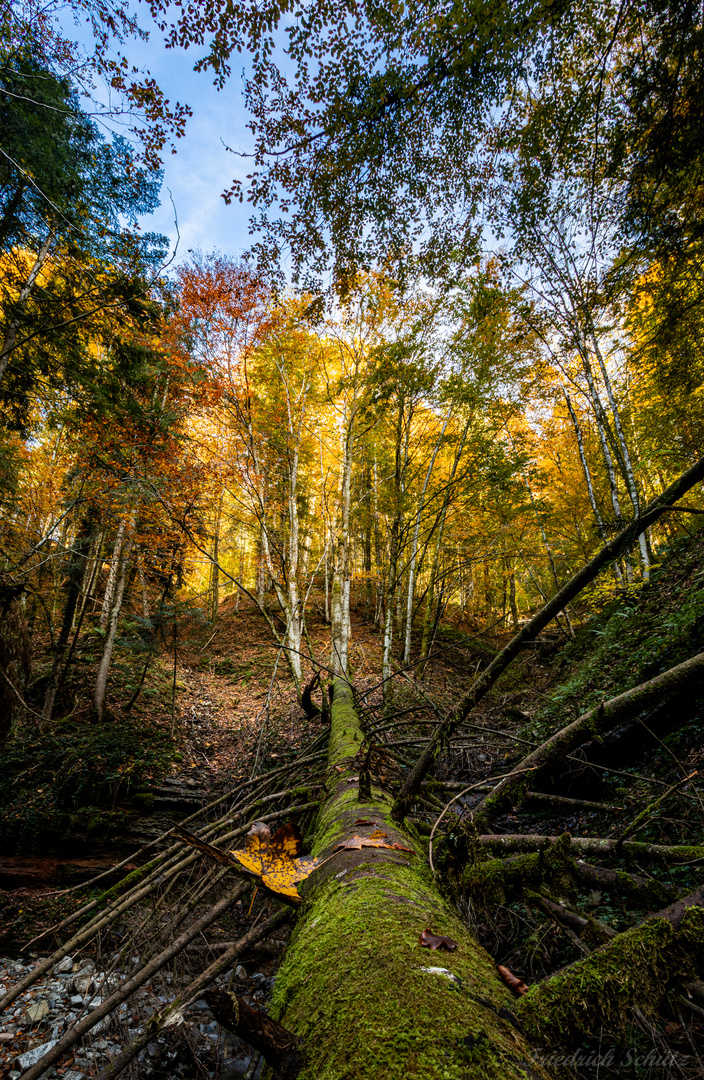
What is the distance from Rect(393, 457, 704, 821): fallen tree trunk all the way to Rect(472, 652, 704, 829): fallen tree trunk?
37cm

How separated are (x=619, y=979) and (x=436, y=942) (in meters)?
0.48

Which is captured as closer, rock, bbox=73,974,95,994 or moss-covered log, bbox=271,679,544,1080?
moss-covered log, bbox=271,679,544,1080

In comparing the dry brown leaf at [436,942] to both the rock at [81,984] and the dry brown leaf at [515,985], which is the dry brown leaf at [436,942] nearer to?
Answer: the dry brown leaf at [515,985]

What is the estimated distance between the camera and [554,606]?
1564mm

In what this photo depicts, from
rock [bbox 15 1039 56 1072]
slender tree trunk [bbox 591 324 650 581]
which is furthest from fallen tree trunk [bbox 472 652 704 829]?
slender tree trunk [bbox 591 324 650 581]

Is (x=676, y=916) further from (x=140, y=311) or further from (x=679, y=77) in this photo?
(x=140, y=311)

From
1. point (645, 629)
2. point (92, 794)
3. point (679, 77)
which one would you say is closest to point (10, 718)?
point (92, 794)

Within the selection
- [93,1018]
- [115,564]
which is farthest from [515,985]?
[115,564]

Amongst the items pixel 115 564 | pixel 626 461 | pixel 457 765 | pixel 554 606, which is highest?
pixel 626 461

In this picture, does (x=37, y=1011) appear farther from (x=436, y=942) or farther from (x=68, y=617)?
(x=68, y=617)

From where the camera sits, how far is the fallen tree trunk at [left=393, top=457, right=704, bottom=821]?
1351 mm

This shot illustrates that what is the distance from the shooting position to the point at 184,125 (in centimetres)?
482

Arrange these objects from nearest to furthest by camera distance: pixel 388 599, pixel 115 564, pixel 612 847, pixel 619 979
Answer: pixel 619 979 → pixel 612 847 → pixel 388 599 → pixel 115 564

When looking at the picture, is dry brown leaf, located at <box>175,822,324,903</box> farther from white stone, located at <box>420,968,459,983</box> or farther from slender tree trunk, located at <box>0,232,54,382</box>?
slender tree trunk, located at <box>0,232,54,382</box>
